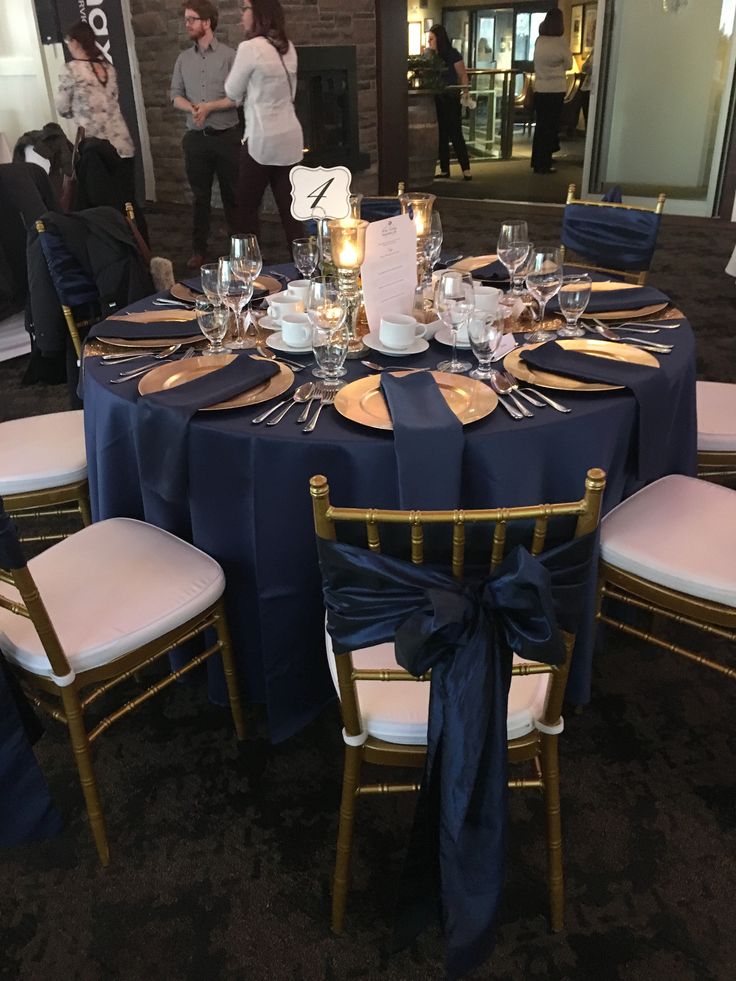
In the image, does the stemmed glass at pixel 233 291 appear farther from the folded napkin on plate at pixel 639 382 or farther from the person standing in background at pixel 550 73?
the person standing in background at pixel 550 73

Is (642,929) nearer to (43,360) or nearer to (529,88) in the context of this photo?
(43,360)

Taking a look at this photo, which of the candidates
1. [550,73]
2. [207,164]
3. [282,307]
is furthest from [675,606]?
[550,73]

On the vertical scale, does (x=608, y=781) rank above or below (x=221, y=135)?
below

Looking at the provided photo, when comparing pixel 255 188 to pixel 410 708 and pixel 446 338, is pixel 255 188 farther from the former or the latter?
pixel 410 708

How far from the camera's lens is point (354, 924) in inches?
57.6

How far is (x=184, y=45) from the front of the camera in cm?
718

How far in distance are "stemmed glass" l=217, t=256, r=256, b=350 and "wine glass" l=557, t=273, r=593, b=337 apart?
727mm

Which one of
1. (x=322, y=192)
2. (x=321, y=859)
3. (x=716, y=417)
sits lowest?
(x=321, y=859)

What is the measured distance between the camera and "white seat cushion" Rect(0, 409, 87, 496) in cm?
204

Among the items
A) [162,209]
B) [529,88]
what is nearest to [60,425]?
[162,209]

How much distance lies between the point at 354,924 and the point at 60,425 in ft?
4.88

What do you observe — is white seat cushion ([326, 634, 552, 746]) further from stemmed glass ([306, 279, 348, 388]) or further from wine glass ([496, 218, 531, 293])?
wine glass ([496, 218, 531, 293])

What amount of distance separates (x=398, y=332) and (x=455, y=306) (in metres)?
0.14

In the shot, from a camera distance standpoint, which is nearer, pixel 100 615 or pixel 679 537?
pixel 100 615
